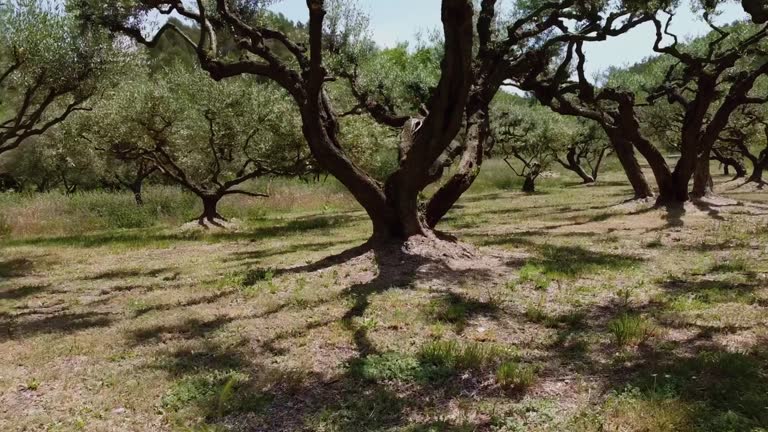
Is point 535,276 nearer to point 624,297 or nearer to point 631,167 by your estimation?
point 624,297

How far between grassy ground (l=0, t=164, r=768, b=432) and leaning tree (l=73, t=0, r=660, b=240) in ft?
4.40

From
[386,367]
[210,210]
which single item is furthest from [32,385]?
[210,210]

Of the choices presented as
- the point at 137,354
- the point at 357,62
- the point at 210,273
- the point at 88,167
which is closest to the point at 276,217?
the point at 357,62

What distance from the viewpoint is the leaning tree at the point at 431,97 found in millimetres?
7984

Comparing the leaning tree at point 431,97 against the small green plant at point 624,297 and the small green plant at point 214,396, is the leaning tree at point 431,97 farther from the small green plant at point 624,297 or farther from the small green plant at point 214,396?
the small green plant at point 214,396

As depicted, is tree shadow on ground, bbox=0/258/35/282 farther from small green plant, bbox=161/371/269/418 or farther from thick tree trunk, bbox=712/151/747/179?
thick tree trunk, bbox=712/151/747/179

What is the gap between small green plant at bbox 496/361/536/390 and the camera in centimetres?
430

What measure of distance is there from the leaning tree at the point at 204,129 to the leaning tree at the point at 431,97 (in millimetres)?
5428

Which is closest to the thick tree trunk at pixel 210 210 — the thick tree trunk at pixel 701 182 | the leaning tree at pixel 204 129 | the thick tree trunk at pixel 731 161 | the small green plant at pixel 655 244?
the leaning tree at pixel 204 129

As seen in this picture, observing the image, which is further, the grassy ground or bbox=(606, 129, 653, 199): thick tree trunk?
bbox=(606, 129, 653, 199): thick tree trunk

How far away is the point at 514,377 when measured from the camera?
439cm

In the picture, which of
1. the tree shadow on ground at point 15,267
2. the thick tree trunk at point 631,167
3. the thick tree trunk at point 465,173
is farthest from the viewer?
the thick tree trunk at point 631,167

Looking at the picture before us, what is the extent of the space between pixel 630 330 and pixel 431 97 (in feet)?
18.4

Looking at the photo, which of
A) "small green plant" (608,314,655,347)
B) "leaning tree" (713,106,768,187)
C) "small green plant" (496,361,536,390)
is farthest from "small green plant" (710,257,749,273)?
"leaning tree" (713,106,768,187)
